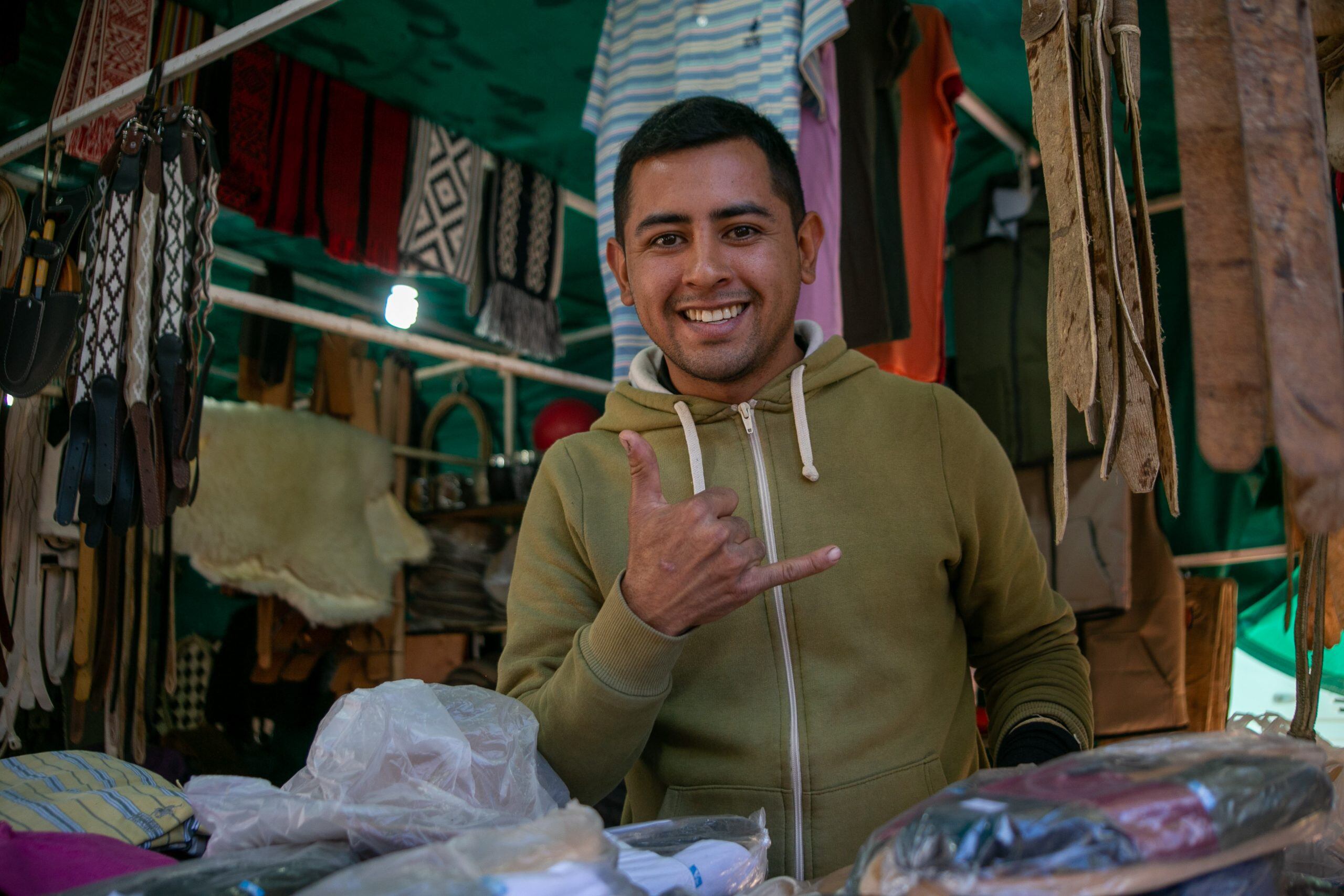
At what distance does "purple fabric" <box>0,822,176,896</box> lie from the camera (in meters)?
0.96

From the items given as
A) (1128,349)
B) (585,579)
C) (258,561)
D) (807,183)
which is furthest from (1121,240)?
(258,561)

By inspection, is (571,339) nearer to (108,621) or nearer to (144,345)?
(108,621)

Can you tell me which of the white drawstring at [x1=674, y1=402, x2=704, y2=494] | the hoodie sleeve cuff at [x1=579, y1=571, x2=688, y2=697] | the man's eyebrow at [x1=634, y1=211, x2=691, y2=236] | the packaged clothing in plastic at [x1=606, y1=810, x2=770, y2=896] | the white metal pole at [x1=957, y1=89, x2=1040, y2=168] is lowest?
the packaged clothing in plastic at [x1=606, y1=810, x2=770, y2=896]

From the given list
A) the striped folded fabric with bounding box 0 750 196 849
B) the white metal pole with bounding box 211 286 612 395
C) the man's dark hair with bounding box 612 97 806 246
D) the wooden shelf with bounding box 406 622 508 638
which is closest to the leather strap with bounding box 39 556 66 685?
the white metal pole with bounding box 211 286 612 395

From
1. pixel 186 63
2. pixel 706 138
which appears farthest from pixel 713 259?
pixel 186 63

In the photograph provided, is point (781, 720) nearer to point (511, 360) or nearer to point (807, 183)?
point (807, 183)

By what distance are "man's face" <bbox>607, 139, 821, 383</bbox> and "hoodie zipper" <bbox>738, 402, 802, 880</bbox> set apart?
0.12m

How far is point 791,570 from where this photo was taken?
3.70ft

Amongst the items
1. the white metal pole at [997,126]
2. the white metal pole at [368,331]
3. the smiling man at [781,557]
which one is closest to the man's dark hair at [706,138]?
the smiling man at [781,557]

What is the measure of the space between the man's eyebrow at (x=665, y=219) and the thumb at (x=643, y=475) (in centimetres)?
55

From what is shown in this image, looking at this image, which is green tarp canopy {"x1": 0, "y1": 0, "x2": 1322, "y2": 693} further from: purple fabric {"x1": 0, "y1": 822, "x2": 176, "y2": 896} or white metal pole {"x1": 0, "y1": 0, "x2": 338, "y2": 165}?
purple fabric {"x1": 0, "y1": 822, "x2": 176, "y2": 896}

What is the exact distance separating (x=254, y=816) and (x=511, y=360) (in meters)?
3.09

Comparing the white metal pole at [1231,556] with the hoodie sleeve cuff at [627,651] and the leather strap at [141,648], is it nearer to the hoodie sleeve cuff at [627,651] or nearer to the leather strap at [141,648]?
the hoodie sleeve cuff at [627,651]

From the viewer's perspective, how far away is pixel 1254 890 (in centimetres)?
68
